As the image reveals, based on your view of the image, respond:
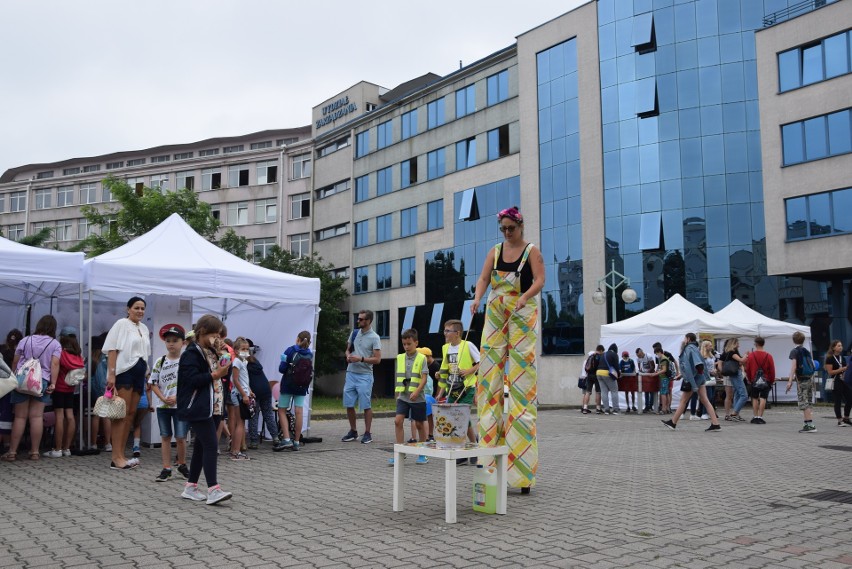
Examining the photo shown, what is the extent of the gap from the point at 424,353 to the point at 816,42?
2842 centimetres

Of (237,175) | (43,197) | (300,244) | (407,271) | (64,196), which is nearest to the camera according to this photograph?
(407,271)

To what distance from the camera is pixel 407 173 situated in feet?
165

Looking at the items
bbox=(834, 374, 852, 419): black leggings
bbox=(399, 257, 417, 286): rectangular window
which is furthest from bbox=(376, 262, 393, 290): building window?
bbox=(834, 374, 852, 419): black leggings

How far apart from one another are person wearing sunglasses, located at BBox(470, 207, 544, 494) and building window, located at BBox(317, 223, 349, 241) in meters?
48.9

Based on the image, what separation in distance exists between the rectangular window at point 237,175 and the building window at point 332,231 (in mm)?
9726

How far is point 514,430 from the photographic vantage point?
689 cm

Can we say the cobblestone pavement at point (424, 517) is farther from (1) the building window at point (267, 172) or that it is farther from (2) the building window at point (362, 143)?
(1) the building window at point (267, 172)

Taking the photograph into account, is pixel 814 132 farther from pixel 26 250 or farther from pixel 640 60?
pixel 26 250

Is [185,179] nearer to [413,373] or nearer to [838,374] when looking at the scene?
[838,374]

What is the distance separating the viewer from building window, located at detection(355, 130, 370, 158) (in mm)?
53719

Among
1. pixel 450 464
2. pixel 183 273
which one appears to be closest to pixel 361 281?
pixel 183 273

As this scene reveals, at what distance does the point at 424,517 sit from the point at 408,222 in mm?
44153

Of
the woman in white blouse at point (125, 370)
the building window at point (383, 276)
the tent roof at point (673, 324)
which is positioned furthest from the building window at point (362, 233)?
the woman in white blouse at point (125, 370)

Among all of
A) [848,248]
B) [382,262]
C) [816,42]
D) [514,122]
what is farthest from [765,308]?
[382,262]
